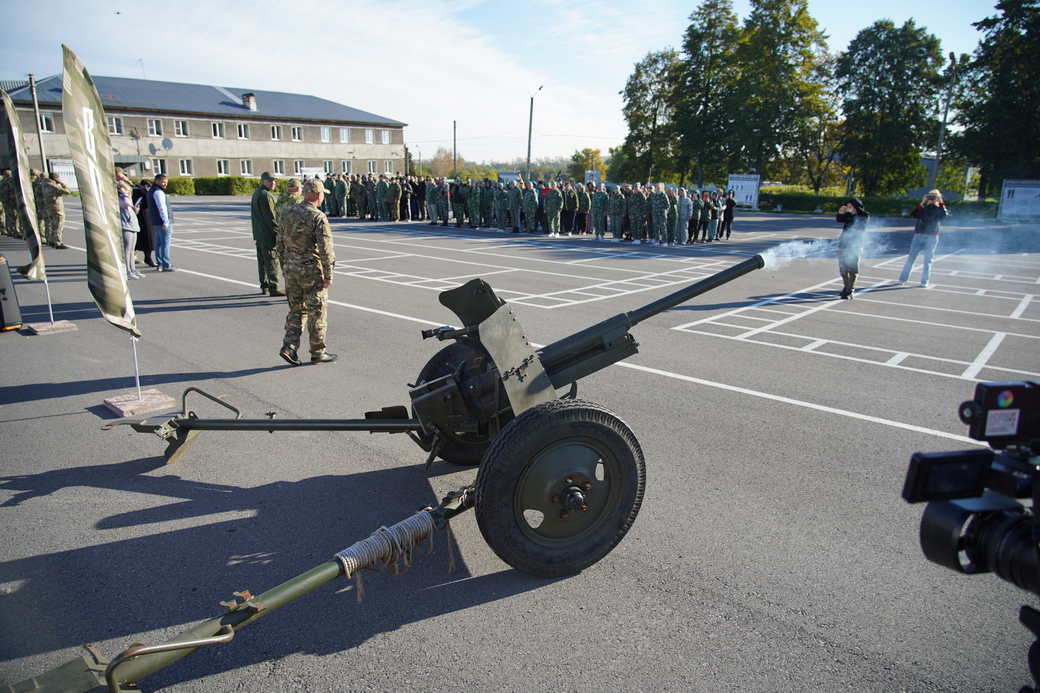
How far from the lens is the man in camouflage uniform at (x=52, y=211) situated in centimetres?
1708

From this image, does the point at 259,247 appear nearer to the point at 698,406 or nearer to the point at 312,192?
the point at 312,192

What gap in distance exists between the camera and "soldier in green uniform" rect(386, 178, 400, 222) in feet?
92.5

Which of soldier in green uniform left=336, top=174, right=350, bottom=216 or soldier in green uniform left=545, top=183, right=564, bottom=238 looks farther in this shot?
soldier in green uniform left=336, top=174, right=350, bottom=216

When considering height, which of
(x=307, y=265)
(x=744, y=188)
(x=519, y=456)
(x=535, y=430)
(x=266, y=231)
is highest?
(x=744, y=188)

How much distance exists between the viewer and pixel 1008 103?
38000mm

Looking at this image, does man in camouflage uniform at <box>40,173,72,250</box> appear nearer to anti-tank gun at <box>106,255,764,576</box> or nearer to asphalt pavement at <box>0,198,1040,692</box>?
asphalt pavement at <box>0,198,1040,692</box>

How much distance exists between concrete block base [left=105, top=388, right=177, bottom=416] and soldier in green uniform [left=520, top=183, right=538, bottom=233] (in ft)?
61.6

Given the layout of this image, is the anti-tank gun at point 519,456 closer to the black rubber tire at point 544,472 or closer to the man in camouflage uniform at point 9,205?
the black rubber tire at point 544,472

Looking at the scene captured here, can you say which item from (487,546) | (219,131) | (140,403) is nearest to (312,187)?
(140,403)

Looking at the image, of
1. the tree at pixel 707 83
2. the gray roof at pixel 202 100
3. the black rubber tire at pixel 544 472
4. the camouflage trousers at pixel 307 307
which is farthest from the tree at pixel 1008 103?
the gray roof at pixel 202 100

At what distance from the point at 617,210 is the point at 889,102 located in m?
41.5

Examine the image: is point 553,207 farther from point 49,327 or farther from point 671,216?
point 49,327

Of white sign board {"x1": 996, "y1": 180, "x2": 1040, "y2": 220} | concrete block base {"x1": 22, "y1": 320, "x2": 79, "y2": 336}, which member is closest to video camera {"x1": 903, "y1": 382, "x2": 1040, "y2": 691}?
concrete block base {"x1": 22, "y1": 320, "x2": 79, "y2": 336}

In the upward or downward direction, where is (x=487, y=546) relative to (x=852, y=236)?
downward
